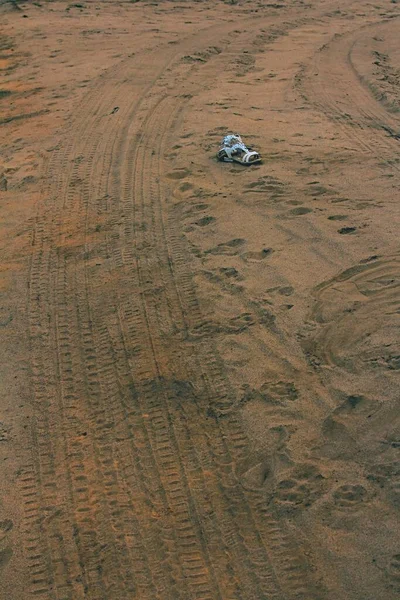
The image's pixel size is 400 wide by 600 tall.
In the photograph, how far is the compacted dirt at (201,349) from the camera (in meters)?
3.76

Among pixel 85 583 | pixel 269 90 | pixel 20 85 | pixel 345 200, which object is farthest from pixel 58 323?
pixel 20 85

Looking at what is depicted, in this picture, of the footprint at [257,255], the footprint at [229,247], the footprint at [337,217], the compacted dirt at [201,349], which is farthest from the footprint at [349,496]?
the footprint at [337,217]

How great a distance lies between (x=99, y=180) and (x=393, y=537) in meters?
4.91

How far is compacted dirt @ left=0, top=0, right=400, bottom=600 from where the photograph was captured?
3758 millimetres

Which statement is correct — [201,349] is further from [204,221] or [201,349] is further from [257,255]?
[204,221]

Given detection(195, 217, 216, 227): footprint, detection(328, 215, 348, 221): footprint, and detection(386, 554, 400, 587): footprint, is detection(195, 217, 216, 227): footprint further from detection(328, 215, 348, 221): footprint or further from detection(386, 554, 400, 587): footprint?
detection(386, 554, 400, 587): footprint

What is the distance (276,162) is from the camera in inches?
290

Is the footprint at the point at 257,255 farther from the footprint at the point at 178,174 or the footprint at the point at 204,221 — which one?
the footprint at the point at 178,174

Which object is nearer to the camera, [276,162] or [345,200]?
[345,200]

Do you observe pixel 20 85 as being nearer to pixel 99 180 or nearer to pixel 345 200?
pixel 99 180

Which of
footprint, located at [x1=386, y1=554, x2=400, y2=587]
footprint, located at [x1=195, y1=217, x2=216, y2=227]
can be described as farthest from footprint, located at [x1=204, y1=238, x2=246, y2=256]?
footprint, located at [x1=386, y1=554, x2=400, y2=587]

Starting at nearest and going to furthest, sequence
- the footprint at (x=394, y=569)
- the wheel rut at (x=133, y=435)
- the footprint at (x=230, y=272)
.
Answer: the footprint at (x=394, y=569) → the wheel rut at (x=133, y=435) → the footprint at (x=230, y=272)

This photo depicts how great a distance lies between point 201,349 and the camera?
495cm

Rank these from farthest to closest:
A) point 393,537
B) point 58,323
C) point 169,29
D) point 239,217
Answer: point 169,29
point 239,217
point 58,323
point 393,537
